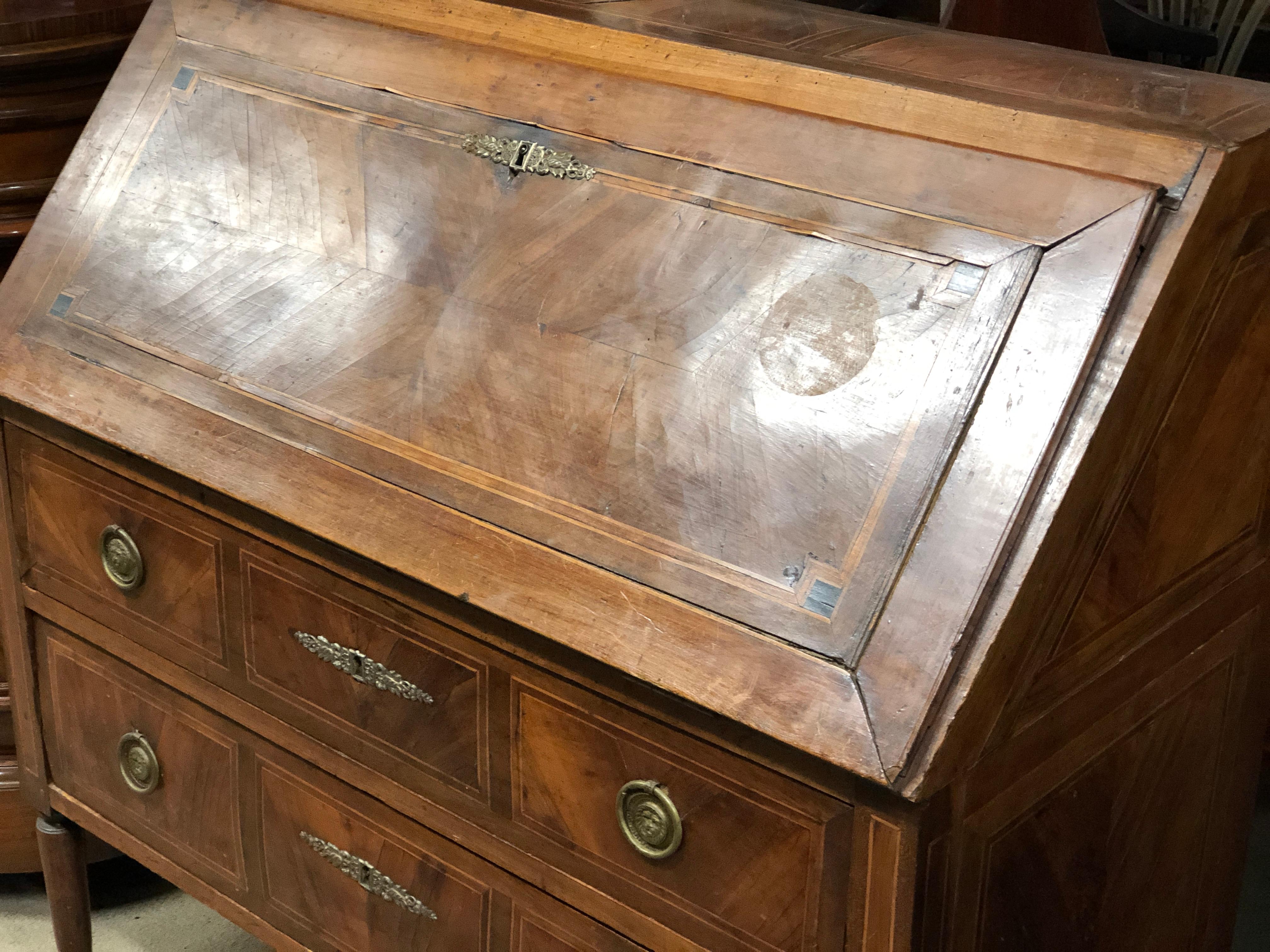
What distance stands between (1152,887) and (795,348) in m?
0.67

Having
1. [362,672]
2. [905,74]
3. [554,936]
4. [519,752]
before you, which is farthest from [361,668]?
[905,74]

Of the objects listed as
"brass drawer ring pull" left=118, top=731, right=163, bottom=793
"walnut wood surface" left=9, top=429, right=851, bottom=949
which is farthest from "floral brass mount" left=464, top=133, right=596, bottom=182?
"brass drawer ring pull" left=118, top=731, right=163, bottom=793

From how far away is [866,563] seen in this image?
3.20 ft

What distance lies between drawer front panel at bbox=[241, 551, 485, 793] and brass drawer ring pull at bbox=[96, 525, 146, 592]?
0.18 m

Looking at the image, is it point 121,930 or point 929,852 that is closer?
point 929,852

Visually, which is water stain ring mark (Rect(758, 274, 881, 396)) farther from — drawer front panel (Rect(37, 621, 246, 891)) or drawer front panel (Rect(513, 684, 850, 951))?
drawer front panel (Rect(37, 621, 246, 891))

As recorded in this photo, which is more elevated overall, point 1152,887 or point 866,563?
point 866,563

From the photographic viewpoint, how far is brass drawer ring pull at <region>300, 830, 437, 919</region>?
1.36 meters

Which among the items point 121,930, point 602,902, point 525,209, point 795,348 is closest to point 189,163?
point 525,209

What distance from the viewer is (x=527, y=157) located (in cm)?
126

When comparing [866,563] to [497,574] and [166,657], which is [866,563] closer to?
[497,574]

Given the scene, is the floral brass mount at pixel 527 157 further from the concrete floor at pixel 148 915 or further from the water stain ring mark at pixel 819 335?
the concrete floor at pixel 148 915

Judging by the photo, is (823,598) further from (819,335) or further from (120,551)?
(120,551)

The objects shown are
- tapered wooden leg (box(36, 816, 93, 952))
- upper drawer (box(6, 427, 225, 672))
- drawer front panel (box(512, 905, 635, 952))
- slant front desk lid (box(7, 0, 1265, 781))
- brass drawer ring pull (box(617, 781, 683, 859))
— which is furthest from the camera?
tapered wooden leg (box(36, 816, 93, 952))
